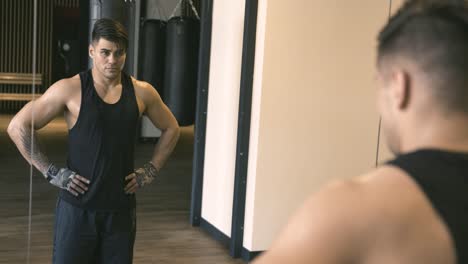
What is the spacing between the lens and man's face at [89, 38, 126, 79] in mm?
2467

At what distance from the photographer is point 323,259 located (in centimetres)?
74

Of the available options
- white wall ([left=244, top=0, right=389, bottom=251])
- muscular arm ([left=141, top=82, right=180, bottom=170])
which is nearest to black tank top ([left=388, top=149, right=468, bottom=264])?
muscular arm ([left=141, top=82, right=180, bottom=170])

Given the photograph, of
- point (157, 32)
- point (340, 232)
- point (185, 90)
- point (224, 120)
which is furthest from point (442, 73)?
point (157, 32)

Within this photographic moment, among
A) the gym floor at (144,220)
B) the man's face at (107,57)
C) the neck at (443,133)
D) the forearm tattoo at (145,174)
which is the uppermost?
the neck at (443,133)

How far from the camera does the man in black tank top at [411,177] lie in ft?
2.45

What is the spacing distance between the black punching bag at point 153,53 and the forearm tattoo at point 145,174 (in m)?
2.59

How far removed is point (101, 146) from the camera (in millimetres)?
2414

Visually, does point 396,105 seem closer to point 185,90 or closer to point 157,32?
point 185,90

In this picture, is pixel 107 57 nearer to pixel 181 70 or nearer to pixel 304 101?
pixel 304 101

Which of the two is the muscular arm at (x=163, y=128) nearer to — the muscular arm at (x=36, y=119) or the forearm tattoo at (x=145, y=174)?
the forearm tattoo at (x=145, y=174)

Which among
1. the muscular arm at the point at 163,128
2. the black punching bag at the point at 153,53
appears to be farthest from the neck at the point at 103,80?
the black punching bag at the point at 153,53

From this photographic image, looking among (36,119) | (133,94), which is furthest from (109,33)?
(36,119)

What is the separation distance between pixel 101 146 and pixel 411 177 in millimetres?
1768

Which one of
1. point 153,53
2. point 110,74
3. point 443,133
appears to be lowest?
point 153,53
